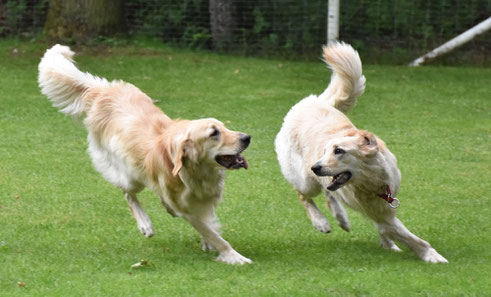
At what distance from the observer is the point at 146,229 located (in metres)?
6.04

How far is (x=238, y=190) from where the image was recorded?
7.64 metres

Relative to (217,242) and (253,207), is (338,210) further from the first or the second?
(253,207)

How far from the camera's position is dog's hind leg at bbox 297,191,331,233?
6.16 metres

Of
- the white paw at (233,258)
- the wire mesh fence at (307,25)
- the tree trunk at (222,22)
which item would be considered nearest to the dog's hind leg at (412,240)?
the white paw at (233,258)

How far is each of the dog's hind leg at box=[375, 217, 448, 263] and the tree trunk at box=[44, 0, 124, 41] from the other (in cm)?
979

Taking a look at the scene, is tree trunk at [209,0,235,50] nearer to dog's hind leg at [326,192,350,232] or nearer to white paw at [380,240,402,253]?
dog's hind leg at [326,192,350,232]

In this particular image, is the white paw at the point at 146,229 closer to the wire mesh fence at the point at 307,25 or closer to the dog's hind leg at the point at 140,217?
the dog's hind leg at the point at 140,217

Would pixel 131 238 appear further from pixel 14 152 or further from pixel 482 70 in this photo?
pixel 482 70

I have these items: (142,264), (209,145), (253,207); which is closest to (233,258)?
(142,264)

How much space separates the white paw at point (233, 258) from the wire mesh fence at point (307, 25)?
9.23 m

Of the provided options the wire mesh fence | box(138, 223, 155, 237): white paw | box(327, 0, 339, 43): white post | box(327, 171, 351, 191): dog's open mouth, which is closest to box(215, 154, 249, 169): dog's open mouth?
box(327, 171, 351, 191): dog's open mouth

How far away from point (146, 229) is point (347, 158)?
1.77 meters

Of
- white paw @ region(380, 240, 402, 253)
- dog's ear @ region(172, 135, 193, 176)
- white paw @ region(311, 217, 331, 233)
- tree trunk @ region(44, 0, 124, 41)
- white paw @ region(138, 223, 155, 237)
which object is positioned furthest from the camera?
tree trunk @ region(44, 0, 124, 41)

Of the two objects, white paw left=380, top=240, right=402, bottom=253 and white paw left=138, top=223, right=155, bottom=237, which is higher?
white paw left=138, top=223, right=155, bottom=237
